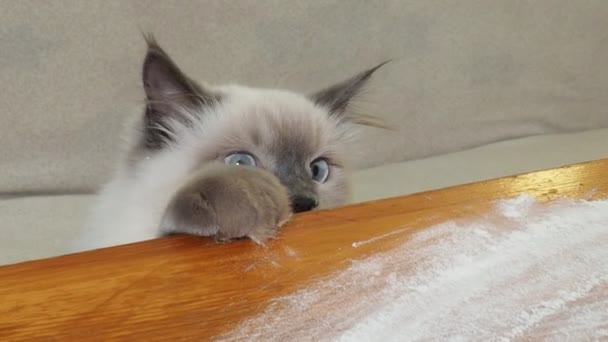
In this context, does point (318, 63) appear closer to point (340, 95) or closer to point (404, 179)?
point (404, 179)

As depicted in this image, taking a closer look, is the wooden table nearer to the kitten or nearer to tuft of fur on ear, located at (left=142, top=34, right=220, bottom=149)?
the kitten

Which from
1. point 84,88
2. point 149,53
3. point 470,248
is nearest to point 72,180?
point 84,88

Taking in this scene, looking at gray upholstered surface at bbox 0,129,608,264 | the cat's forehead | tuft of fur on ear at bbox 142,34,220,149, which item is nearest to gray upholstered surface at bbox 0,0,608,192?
gray upholstered surface at bbox 0,129,608,264

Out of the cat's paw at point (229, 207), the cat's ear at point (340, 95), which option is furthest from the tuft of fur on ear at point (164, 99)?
the cat's paw at point (229, 207)

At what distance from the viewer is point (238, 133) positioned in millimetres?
1184

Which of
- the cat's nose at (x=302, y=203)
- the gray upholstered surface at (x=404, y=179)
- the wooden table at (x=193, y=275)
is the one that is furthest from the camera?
the gray upholstered surface at (x=404, y=179)

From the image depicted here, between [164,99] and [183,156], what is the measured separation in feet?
0.42

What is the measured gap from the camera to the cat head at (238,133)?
1.16 metres

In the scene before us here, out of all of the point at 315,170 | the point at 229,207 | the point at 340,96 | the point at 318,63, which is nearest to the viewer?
the point at 229,207

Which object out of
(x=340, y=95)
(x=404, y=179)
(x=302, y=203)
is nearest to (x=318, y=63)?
(x=404, y=179)

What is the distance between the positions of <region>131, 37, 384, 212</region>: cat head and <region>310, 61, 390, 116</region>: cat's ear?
2.5 inches

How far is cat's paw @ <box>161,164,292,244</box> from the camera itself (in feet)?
2.49

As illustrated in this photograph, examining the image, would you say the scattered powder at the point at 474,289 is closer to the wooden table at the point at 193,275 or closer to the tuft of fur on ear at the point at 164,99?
the wooden table at the point at 193,275

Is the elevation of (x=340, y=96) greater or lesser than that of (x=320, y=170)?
greater
